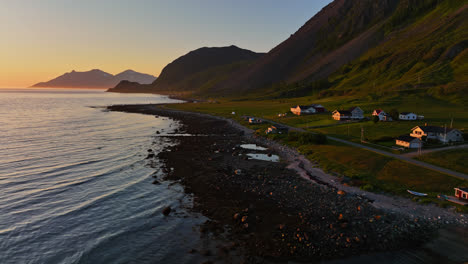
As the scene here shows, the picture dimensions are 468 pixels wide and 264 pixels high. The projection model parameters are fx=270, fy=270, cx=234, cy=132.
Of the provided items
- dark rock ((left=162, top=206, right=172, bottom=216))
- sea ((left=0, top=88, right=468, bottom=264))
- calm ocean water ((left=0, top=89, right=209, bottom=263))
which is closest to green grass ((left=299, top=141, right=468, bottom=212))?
sea ((left=0, top=88, right=468, bottom=264))

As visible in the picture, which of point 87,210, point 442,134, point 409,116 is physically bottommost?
point 87,210

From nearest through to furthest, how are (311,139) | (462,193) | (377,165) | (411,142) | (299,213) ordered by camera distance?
(299,213) → (462,193) → (377,165) → (411,142) → (311,139)

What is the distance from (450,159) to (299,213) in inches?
1368

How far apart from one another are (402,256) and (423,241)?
3971 millimetres

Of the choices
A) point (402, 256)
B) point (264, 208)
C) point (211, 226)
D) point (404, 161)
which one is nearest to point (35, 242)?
point (211, 226)

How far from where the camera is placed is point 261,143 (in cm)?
7688

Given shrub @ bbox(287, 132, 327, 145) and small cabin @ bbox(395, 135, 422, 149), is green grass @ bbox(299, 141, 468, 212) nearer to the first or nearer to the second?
shrub @ bbox(287, 132, 327, 145)

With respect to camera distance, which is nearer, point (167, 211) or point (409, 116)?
point (167, 211)

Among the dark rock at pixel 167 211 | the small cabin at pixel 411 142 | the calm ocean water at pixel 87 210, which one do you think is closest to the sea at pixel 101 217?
the calm ocean water at pixel 87 210

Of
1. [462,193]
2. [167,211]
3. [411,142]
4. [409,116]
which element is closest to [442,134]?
[411,142]

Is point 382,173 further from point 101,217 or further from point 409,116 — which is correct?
point 409,116

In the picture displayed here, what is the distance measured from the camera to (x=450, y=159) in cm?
4803

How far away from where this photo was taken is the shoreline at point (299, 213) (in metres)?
26.1

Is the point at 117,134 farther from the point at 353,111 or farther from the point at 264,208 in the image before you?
the point at 353,111
